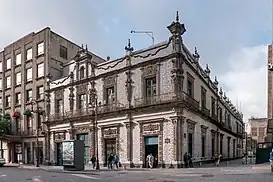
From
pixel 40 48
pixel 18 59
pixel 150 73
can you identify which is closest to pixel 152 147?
pixel 150 73

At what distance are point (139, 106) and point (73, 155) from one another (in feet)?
24.3

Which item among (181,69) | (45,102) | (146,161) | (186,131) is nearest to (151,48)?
(181,69)

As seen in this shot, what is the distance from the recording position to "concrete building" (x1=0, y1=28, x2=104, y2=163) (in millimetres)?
45938

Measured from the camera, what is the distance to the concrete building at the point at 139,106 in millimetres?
30688

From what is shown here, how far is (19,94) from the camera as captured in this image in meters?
50.4

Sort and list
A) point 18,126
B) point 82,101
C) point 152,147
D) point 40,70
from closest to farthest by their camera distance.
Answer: point 152,147 < point 82,101 < point 40,70 < point 18,126

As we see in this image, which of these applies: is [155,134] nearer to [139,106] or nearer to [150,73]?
[139,106]

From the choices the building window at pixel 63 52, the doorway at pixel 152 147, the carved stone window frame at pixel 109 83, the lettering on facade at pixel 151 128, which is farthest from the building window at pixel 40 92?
the doorway at pixel 152 147

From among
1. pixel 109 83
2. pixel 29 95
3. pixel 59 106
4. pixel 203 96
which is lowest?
pixel 59 106

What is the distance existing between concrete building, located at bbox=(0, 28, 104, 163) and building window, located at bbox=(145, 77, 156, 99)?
1659 centimetres

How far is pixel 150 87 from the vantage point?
3306 centimetres

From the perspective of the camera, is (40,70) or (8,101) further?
(8,101)

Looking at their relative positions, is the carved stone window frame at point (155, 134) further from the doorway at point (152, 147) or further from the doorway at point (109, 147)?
the doorway at point (109, 147)

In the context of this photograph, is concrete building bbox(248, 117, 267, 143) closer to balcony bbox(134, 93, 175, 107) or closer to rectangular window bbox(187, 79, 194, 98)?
rectangular window bbox(187, 79, 194, 98)
